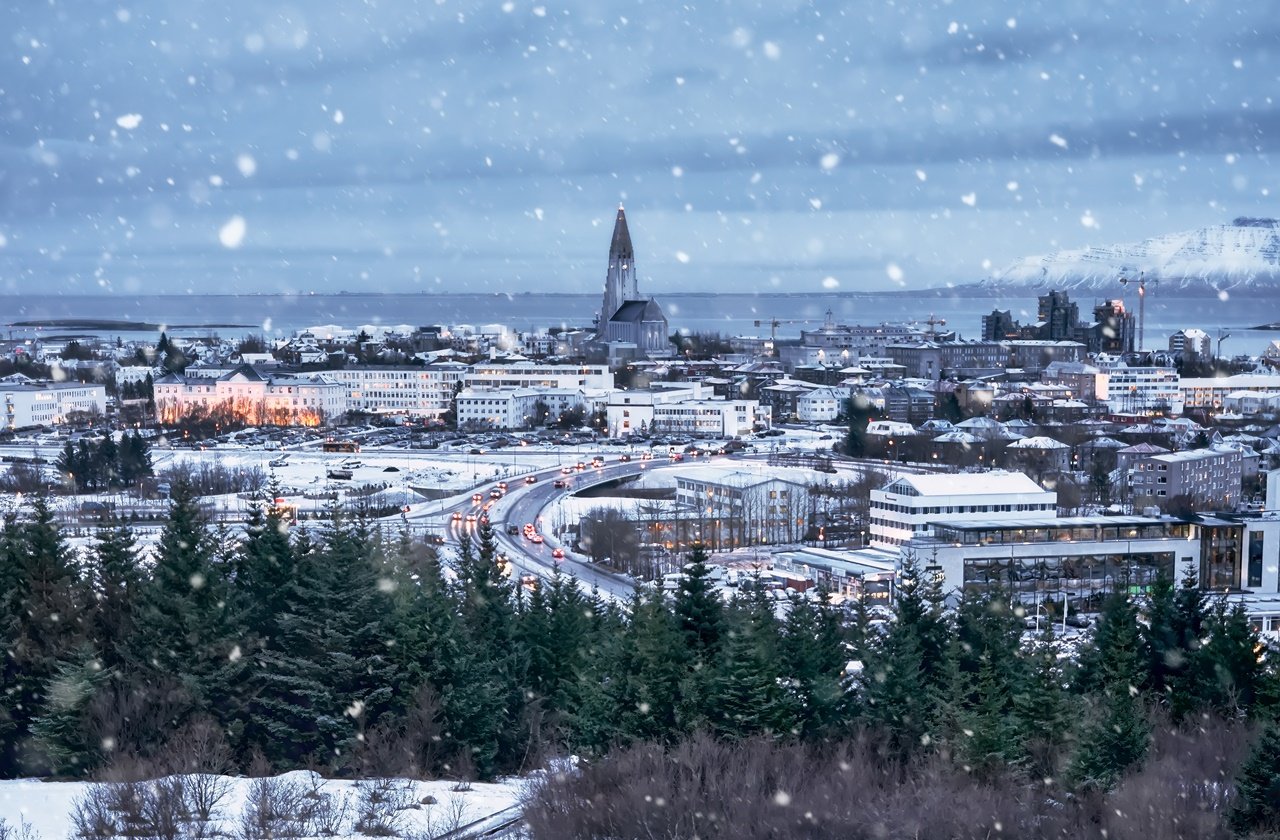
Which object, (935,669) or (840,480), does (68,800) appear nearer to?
(935,669)

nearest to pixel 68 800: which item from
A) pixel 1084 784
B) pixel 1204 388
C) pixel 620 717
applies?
pixel 620 717

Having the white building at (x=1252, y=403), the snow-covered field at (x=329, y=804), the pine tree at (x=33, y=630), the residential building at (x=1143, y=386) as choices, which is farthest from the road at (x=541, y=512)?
the residential building at (x=1143, y=386)

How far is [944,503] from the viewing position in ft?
40.0

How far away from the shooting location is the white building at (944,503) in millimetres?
12156

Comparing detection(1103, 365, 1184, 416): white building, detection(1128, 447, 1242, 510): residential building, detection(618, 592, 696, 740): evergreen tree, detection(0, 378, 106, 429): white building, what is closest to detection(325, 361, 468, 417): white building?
detection(0, 378, 106, 429): white building

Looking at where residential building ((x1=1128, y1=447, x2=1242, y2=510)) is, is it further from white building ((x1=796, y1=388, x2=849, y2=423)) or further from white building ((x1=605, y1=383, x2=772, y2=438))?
white building ((x1=796, y1=388, x2=849, y2=423))

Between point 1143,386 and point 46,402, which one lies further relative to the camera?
point 1143,386

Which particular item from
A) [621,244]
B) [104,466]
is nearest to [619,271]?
[621,244]

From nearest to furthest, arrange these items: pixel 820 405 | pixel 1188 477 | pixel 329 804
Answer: pixel 329 804
pixel 1188 477
pixel 820 405

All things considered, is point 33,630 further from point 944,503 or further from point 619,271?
point 619,271

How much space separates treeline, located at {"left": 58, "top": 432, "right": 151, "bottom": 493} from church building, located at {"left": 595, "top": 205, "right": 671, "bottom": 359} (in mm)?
22380

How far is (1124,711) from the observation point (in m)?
4.93

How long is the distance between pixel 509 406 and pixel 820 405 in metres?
6.09

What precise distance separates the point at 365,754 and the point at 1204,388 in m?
28.3
